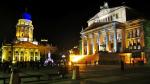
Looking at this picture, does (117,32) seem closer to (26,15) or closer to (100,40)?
(100,40)

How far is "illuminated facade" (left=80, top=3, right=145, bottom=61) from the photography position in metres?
80.1

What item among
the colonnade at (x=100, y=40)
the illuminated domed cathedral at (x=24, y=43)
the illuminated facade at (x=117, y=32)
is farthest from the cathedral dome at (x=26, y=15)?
Result: the illuminated facade at (x=117, y=32)

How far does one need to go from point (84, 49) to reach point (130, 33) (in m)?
29.8

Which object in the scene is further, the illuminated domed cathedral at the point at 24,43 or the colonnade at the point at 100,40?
the illuminated domed cathedral at the point at 24,43

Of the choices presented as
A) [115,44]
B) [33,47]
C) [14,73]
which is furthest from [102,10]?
[14,73]

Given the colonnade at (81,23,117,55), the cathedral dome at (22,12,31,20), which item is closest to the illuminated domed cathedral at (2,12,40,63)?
the cathedral dome at (22,12,31,20)

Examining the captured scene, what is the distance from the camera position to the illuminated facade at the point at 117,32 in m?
80.1

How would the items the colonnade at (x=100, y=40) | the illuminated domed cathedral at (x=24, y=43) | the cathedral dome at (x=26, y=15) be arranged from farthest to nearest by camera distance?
the cathedral dome at (x=26, y=15)
the illuminated domed cathedral at (x=24, y=43)
the colonnade at (x=100, y=40)

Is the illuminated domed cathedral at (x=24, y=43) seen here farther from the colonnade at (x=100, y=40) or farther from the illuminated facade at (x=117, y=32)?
the illuminated facade at (x=117, y=32)

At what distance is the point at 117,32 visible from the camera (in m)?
88.8

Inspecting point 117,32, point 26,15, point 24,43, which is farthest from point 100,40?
point 26,15

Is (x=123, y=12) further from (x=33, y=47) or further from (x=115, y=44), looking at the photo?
(x=33, y=47)

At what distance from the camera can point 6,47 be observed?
128m

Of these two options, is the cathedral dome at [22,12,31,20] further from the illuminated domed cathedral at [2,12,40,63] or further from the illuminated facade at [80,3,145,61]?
the illuminated facade at [80,3,145,61]
